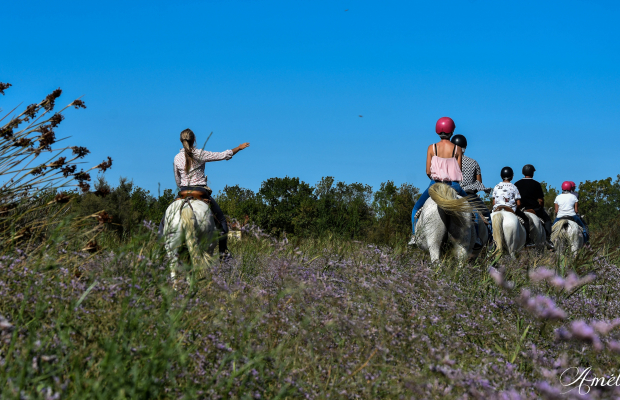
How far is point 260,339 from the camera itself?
3.19 metres

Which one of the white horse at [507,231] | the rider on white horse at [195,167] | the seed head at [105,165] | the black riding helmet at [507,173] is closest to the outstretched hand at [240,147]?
the rider on white horse at [195,167]

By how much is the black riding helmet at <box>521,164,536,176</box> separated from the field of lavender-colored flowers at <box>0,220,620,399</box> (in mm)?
9114

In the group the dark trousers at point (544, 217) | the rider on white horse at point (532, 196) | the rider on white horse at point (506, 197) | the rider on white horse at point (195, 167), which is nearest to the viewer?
the rider on white horse at point (195, 167)

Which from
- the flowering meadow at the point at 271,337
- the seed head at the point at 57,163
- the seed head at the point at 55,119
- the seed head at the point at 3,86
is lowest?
the flowering meadow at the point at 271,337

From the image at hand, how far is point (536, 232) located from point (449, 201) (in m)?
5.94

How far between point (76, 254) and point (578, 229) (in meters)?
12.7

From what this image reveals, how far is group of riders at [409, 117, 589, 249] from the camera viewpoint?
6.87 metres

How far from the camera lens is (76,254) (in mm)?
4047

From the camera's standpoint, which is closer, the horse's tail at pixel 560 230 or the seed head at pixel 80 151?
the seed head at pixel 80 151

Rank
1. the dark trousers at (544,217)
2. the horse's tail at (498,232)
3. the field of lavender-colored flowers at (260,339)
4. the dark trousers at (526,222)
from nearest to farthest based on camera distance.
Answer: the field of lavender-colored flowers at (260,339), the horse's tail at (498,232), the dark trousers at (526,222), the dark trousers at (544,217)

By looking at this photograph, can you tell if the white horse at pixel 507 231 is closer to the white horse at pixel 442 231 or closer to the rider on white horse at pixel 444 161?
the rider on white horse at pixel 444 161

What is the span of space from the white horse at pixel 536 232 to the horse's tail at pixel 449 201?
5.22 meters

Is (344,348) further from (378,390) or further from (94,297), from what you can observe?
(94,297)

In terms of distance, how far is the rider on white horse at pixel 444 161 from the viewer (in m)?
6.83
